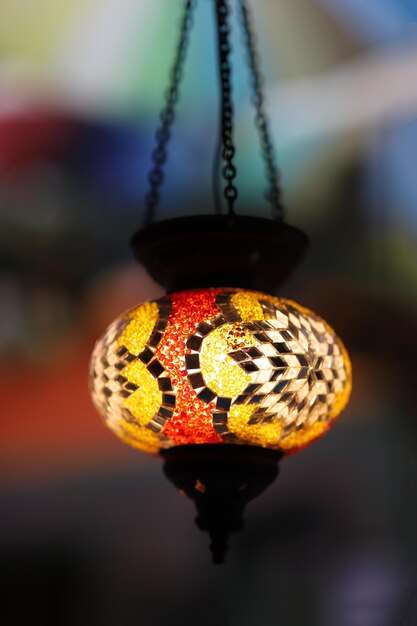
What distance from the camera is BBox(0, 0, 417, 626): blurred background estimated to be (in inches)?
75.6

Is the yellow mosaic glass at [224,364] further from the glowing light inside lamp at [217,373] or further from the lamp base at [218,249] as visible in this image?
the lamp base at [218,249]

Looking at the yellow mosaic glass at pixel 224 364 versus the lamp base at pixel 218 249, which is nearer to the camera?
the yellow mosaic glass at pixel 224 364

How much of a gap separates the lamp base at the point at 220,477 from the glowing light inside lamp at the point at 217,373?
1 cm

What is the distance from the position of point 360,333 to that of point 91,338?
2.06ft

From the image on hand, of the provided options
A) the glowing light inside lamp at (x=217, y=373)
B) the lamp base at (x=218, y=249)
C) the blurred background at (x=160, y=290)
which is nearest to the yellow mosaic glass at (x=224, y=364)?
the glowing light inside lamp at (x=217, y=373)

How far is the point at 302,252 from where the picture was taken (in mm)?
1086

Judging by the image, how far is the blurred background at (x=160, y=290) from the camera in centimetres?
192

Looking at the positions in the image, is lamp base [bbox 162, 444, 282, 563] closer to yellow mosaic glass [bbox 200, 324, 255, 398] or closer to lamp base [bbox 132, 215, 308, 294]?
yellow mosaic glass [bbox 200, 324, 255, 398]

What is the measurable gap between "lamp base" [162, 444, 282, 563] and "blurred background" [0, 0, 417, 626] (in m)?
0.96

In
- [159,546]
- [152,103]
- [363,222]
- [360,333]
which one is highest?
[152,103]

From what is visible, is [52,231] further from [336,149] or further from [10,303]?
[336,149]

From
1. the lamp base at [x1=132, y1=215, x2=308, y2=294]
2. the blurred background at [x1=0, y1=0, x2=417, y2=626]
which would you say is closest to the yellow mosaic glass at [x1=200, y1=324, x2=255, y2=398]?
the lamp base at [x1=132, y1=215, x2=308, y2=294]

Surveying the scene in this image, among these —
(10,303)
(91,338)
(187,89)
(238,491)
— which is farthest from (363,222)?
(238,491)

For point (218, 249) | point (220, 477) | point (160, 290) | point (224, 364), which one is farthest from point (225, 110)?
point (160, 290)
